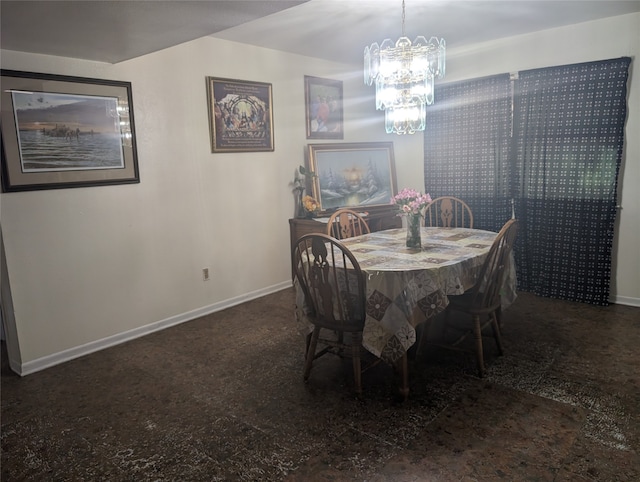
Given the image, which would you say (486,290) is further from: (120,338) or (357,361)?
(120,338)

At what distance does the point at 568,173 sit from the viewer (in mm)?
4055

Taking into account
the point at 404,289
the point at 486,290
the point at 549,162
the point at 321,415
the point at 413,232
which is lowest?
the point at 321,415

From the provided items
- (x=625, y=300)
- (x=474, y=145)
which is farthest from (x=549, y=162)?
(x=625, y=300)

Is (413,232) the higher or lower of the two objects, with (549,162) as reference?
lower

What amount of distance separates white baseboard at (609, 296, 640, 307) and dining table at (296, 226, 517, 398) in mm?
1907

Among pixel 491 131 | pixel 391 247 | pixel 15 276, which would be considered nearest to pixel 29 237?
pixel 15 276

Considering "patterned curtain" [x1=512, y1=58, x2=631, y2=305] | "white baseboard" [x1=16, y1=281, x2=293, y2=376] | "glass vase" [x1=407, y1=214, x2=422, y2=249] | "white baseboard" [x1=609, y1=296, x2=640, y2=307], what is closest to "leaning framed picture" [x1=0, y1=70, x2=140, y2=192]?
"white baseboard" [x1=16, y1=281, x2=293, y2=376]

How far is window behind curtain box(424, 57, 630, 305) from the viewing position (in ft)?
12.7

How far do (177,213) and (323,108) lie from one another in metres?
2.09

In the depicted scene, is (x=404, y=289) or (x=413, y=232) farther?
(x=413, y=232)

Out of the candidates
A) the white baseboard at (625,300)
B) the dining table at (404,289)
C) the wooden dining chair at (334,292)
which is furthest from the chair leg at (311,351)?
the white baseboard at (625,300)

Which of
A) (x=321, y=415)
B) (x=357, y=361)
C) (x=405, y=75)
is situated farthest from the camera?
(x=405, y=75)

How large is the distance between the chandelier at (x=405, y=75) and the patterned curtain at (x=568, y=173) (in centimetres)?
171

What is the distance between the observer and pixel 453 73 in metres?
4.79
